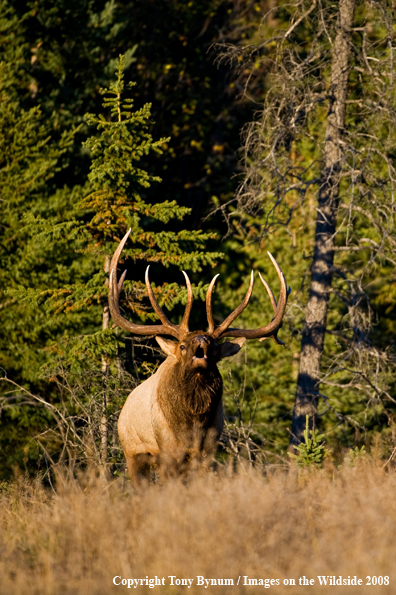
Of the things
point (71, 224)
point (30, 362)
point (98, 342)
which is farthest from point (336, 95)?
point (30, 362)

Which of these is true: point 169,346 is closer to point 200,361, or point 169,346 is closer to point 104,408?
point 200,361

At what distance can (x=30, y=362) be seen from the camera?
1250cm

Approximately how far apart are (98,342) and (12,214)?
4.44 metres

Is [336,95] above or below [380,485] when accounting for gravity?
above

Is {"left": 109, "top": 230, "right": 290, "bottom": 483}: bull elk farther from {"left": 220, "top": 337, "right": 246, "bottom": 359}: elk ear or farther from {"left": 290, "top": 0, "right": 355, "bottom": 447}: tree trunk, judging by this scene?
{"left": 290, "top": 0, "right": 355, "bottom": 447}: tree trunk

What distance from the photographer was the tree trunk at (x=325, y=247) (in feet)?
36.0

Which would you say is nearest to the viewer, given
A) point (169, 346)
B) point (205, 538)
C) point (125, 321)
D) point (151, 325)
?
point (205, 538)

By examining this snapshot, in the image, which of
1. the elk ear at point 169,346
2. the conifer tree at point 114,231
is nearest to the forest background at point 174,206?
the conifer tree at point 114,231

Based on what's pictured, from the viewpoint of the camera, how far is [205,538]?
4129 millimetres

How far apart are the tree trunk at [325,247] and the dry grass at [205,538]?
5.75 meters

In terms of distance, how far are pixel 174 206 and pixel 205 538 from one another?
21.3 ft

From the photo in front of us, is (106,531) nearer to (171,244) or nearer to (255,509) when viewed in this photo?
(255,509)

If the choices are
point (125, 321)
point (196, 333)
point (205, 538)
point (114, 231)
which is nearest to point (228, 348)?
point (196, 333)

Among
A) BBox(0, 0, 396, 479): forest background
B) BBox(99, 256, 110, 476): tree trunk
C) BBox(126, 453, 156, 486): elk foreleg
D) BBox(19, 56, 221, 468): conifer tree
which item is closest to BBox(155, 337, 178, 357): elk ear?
BBox(126, 453, 156, 486): elk foreleg
